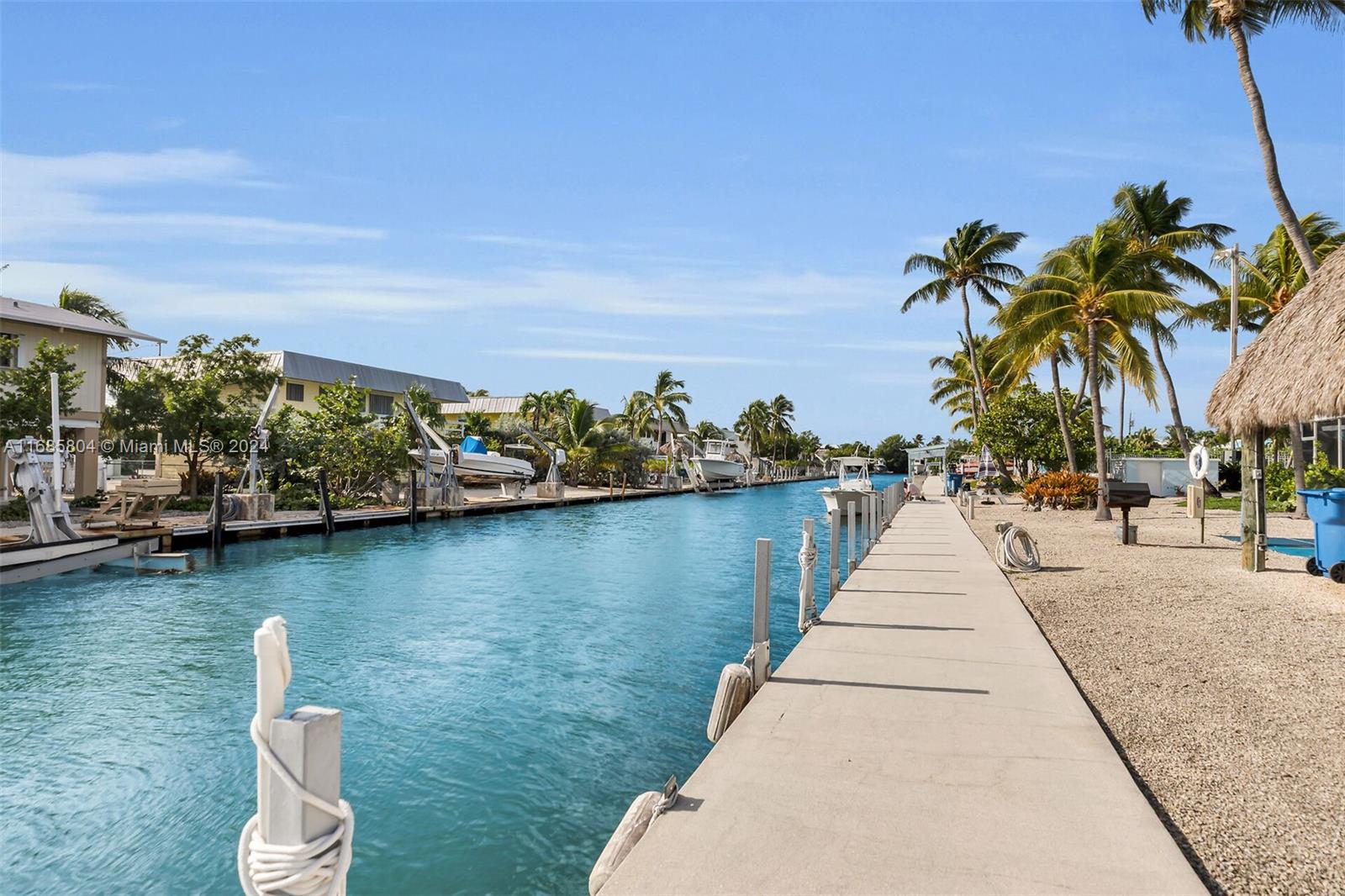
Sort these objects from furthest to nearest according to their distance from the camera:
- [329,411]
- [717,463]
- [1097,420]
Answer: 1. [717,463]
2. [329,411]
3. [1097,420]

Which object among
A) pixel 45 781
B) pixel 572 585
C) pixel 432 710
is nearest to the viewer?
pixel 45 781

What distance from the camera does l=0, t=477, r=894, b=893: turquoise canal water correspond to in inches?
218

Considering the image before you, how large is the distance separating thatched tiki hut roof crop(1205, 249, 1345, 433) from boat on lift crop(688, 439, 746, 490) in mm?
46809

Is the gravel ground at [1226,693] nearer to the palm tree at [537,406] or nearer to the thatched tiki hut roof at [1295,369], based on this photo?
the thatched tiki hut roof at [1295,369]

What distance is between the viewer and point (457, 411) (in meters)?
63.8

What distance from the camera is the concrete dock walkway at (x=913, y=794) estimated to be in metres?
3.40

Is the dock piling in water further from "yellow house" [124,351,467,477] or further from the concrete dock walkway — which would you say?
"yellow house" [124,351,467,477]

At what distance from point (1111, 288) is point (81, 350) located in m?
33.5

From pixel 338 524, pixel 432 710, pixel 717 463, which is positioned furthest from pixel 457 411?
pixel 432 710

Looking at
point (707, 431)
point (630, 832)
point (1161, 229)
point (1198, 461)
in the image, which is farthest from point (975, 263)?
point (707, 431)

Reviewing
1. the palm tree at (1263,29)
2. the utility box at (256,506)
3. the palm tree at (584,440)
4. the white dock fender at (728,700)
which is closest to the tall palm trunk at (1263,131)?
the palm tree at (1263,29)

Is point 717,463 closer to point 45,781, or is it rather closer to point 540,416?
point 540,416

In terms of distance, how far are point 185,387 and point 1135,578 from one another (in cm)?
2844

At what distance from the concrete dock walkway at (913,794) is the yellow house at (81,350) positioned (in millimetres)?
27277
